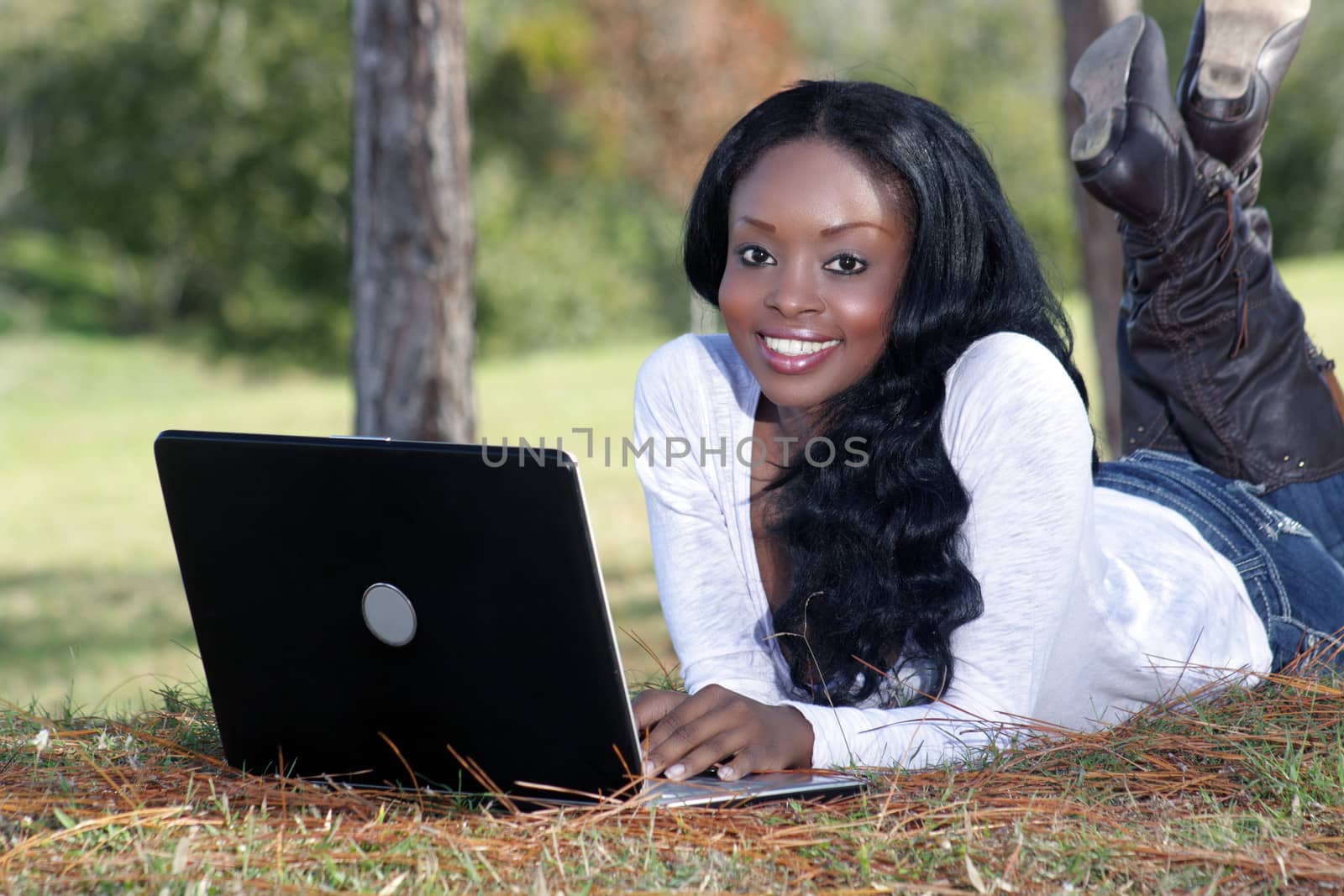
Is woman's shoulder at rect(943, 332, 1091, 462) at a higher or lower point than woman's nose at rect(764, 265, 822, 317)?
lower

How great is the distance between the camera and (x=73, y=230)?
60.3 ft

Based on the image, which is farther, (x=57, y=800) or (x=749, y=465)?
(x=749, y=465)

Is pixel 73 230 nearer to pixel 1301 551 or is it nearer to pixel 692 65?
Answer: pixel 692 65

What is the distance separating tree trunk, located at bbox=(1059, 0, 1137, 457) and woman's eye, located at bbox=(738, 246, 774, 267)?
2.79m

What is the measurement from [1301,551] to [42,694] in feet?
15.8

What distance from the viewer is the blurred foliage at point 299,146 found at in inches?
659

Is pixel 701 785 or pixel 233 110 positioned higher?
pixel 233 110

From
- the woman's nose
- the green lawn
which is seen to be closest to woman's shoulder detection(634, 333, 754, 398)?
the woman's nose

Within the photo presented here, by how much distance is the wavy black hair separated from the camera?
2.12 m

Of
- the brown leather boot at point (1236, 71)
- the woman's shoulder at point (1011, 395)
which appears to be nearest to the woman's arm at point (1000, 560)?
the woman's shoulder at point (1011, 395)

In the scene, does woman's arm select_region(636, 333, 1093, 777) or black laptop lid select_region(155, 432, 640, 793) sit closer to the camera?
black laptop lid select_region(155, 432, 640, 793)

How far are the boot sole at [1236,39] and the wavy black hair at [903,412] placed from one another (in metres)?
0.88

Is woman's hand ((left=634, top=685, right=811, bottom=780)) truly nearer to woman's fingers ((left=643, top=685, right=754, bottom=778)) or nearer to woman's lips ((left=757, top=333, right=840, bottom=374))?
woman's fingers ((left=643, top=685, right=754, bottom=778))

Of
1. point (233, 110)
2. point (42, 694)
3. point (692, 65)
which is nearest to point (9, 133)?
point (233, 110)
